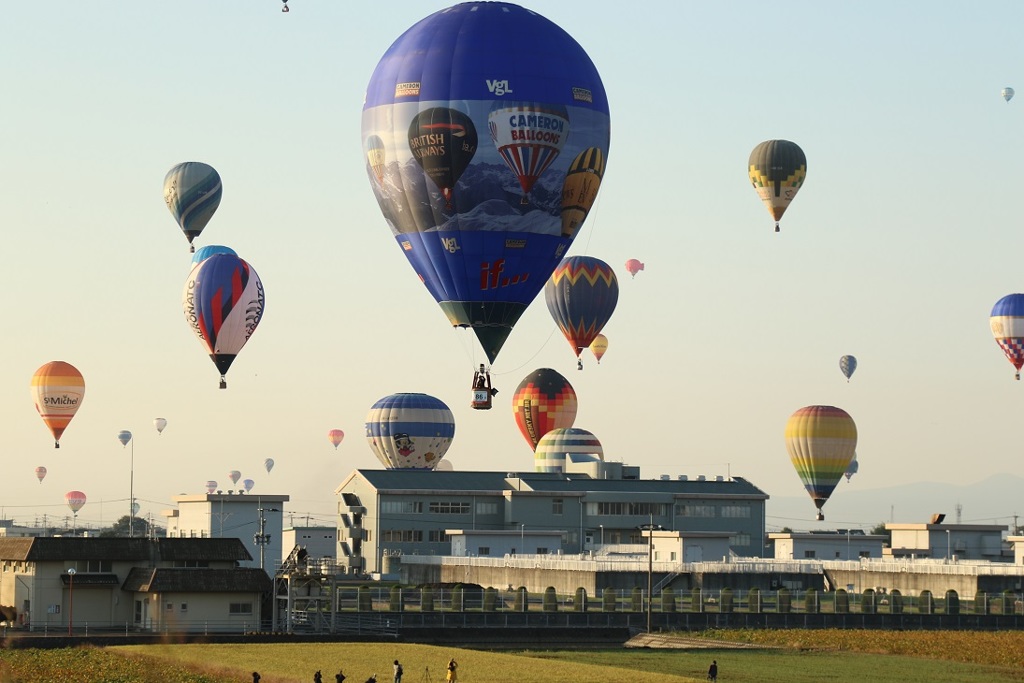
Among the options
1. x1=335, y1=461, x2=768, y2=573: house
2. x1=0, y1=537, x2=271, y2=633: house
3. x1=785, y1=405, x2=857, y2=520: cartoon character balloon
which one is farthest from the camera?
x1=335, y1=461, x2=768, y2=573: house

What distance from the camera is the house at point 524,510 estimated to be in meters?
148

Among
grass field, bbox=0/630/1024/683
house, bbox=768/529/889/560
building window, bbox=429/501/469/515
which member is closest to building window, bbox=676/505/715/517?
house, bbox=768/529/889/560

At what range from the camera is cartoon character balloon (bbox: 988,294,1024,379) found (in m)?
142

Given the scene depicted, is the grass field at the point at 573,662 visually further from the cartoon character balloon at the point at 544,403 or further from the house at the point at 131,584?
the cartoon character balloon at the point at 544,403

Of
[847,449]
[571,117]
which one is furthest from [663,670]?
[847,449]

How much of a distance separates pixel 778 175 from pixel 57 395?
57401 millimetres

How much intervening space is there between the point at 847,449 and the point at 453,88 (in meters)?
69.0

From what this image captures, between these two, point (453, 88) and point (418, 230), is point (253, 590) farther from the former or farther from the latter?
point (453, 88)

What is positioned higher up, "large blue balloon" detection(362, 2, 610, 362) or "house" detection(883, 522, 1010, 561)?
"large blue balloon" detection(362, 2, 610, 362)

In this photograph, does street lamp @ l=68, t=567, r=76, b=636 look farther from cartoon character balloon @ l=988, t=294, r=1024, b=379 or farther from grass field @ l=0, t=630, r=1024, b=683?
cartoon character balloon @ l=988, t=294, r=1024, b=379

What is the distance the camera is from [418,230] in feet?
284

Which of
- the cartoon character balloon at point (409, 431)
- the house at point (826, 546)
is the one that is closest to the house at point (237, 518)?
the cartoon character balloon at point (409, 431)

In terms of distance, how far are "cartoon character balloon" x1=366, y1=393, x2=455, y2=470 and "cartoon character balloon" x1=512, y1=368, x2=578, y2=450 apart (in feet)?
49.7

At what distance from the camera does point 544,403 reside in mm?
172500
